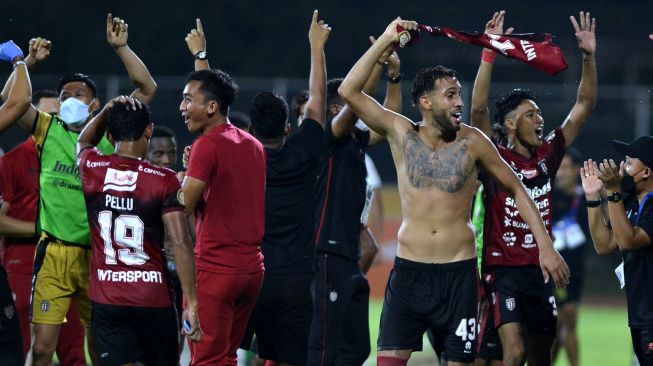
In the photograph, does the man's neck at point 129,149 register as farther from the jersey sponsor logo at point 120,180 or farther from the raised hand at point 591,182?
the raised hand at point 591,182

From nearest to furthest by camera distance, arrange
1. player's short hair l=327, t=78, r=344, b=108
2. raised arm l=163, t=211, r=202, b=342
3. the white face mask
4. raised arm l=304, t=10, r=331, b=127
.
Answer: raised arm l=163, t=211, r=202, b=342 → raised arm l=304, t=10, r=331, b=127 → the white face mask → player's short hair l=327, t=78, r=344, b=108

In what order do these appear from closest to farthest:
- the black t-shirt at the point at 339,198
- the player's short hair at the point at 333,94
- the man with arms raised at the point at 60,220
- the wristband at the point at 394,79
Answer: the man with arms raised at the point at 60,220
the wristband at the point at 394,79
the black t-shirt at the point at 339,198
the player's short hair at the point at 333,94

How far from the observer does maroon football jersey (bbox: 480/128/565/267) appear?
28.5ft

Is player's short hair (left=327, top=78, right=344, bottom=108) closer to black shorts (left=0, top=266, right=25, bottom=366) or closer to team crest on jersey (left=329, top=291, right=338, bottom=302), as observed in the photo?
team crest on jersey (left=329, top=291, right=338, bottom=302)

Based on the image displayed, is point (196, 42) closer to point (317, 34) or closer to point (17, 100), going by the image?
point (317, 34)

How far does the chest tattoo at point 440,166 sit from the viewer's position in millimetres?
7418

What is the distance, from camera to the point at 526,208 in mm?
7262

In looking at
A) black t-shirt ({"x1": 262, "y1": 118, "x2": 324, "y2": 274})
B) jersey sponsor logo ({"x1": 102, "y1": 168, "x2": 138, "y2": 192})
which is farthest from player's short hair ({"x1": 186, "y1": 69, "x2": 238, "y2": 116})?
black t-shirt ({"x1": 262, "y1": 118, "x2": 324, "y2": 274})

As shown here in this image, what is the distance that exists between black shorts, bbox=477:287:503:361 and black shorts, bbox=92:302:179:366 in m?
2.80

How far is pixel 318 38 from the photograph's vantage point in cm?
805

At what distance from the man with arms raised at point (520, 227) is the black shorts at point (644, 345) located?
89cm

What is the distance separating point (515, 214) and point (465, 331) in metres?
1.65

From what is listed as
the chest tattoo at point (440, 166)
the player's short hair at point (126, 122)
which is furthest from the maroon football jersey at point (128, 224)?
the chest tattoo at point (440, 166)

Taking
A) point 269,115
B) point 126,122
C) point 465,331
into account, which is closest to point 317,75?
point 269,115
